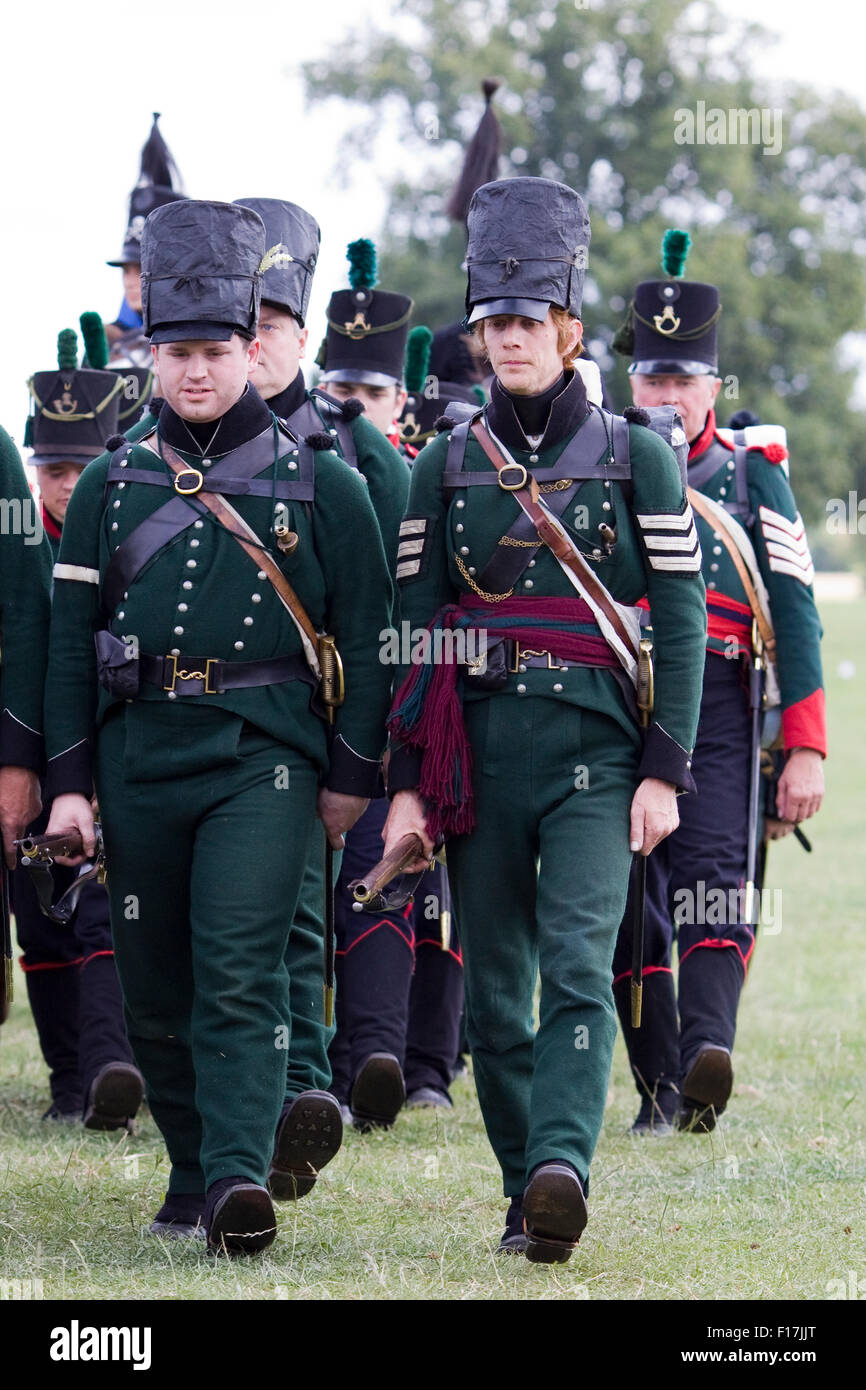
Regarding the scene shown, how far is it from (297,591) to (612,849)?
0.93m

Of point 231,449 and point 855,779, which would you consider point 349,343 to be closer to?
point 231,449

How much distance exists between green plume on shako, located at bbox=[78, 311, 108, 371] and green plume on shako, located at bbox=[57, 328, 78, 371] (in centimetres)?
22

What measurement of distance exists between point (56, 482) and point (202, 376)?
9.10ft

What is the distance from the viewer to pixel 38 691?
563 centimetres

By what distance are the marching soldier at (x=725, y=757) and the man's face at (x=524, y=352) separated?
2030mm

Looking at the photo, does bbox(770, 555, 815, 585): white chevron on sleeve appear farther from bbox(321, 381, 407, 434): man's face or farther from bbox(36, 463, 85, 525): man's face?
bbox(36, 463, 85, 525): man's face

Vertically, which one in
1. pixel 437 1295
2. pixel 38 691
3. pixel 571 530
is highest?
pixel 571 530

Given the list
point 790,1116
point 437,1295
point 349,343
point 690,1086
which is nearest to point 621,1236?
point 437,1295

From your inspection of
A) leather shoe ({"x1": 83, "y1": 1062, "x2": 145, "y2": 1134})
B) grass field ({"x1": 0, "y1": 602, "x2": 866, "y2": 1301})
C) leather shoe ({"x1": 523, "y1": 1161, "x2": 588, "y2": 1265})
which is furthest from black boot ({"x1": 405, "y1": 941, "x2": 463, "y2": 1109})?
leather shoe ({"x1": 523, "y1": 1161, "x2": 588, "y2": 1265})

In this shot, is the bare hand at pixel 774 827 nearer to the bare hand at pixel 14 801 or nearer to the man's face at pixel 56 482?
the man's face at pixel 56 482

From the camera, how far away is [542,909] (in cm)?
524

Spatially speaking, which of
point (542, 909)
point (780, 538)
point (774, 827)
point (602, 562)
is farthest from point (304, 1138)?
point (780, 538)

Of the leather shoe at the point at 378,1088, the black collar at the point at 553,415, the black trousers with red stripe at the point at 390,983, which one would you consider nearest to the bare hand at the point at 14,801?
the black collar at the point at 553,415

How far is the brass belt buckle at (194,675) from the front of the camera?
5289mm
